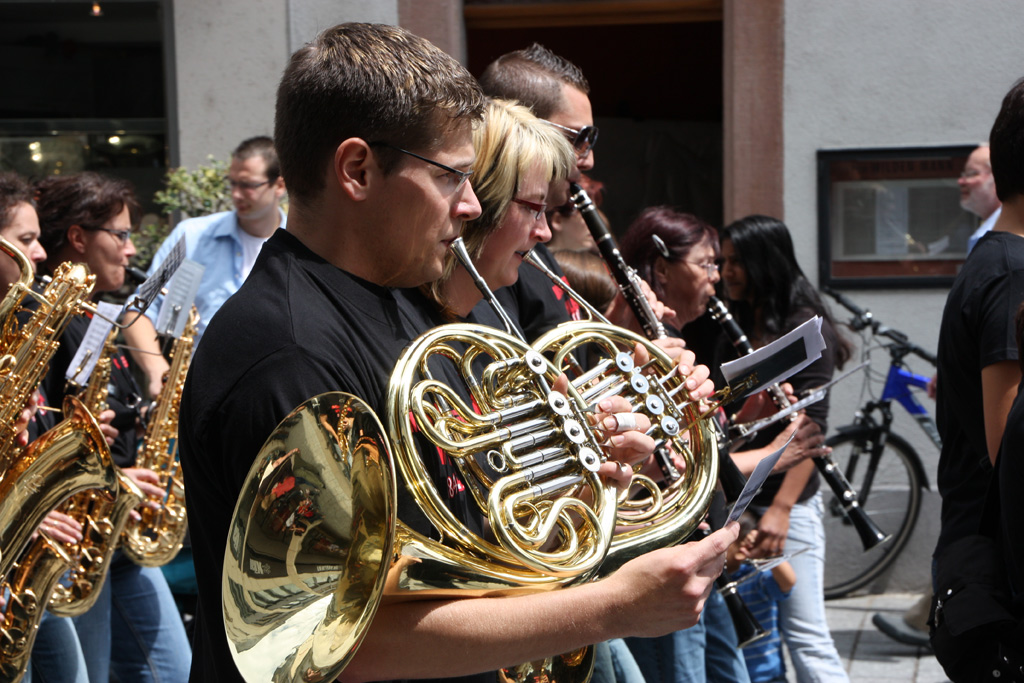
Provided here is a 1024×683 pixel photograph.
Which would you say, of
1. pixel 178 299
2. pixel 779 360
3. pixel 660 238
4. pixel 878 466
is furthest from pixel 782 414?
pixel 878 466

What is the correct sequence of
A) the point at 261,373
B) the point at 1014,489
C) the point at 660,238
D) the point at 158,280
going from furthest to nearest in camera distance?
the point at 660,238, the point at 158,280, the point at 1014,489, the point at 261,373

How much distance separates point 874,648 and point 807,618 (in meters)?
1.50

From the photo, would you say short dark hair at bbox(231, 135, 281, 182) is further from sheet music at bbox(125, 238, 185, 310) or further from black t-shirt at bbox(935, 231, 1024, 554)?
black t-shirt at bbox(935, 231, 1024, 554)

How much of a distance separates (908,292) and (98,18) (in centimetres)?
461

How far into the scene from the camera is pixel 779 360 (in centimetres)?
243

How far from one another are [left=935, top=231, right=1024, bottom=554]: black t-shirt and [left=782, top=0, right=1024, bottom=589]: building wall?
311 centimetres

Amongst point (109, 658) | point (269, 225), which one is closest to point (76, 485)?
point (109, 658)

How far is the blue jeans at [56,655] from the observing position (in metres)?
3.24

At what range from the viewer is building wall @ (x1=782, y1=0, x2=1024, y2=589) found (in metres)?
5.52

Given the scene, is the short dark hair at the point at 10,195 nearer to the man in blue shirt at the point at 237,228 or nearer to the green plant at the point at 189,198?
the man in blue shirt at the point at 237,228

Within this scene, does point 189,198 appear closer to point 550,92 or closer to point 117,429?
point 117,429

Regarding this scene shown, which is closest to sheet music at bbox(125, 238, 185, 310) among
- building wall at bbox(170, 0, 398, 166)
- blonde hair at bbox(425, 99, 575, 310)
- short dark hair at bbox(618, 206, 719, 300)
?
blonde hair at bbox(425, 99, 575, 310)

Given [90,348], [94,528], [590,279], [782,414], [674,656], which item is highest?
[590,279]

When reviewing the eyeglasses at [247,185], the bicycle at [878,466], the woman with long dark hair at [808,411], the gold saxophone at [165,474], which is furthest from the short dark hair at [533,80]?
the bicycle at [878,466]
